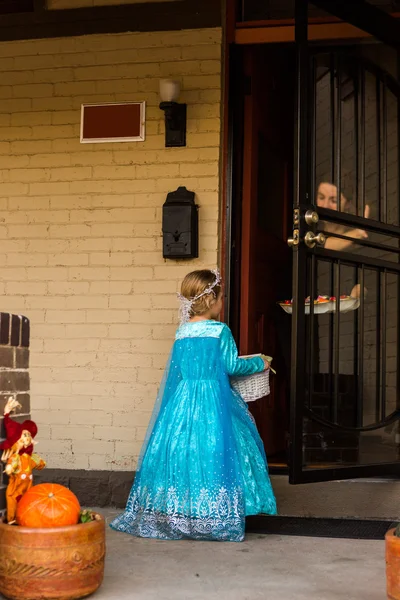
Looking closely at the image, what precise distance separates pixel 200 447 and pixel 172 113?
1.91 m

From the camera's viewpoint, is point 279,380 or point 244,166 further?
point 279,380

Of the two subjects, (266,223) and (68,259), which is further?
(266,223)

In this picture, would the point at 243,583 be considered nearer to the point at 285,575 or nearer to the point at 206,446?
the point at 285,575

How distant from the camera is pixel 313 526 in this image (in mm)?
4258

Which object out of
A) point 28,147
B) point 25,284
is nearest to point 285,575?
point 25,284

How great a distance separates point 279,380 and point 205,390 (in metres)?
1.62

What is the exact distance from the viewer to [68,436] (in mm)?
4895

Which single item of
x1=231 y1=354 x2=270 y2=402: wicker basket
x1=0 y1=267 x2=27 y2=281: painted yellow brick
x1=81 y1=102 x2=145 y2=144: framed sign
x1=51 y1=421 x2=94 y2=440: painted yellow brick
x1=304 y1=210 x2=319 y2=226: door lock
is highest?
x1=81 y1=102 x2=145 y2=144: framed sign

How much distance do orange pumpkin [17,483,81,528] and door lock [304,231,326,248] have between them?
1.69m

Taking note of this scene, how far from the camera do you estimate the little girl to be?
4043 mm

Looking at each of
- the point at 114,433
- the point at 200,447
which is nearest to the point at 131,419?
the point at 114,433

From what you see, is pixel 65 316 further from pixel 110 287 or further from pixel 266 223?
pixel 266 223

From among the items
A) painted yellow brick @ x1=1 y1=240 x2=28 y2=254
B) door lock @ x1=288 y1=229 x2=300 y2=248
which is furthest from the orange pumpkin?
painted yellow brick @ x1=1 y1=240 x2=28 y2=254

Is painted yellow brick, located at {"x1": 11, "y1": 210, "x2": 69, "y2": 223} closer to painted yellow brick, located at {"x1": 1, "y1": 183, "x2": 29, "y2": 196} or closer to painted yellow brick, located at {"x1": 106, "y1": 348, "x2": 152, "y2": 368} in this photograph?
painted yellow brick, located at {"x1": 1, "y1": 183, "x2": 29, "y2": 196}
